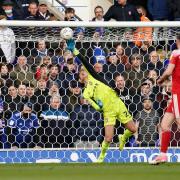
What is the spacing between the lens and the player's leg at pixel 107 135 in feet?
33.1

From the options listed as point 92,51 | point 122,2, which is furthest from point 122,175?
point 122,2

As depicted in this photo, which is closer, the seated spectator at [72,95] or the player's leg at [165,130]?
the player's leg at [165,130]

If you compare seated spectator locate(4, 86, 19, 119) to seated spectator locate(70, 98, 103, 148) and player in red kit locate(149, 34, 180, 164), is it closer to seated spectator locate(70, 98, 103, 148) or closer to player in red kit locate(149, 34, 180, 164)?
seated spectator locate(70, 98, 103, 148)

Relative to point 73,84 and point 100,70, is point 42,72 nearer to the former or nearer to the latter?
point 73,84

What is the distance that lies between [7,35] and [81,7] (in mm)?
5565

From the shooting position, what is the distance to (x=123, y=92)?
1103 cm

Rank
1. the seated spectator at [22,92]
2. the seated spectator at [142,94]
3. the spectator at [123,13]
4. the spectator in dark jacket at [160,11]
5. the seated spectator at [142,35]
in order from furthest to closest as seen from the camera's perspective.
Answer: the spectator in dark jacket at [160,11], the spectator at [123,13], the seated spectator at [142,35], the seated spectator at [142,94], the seated spectator at [22,92]

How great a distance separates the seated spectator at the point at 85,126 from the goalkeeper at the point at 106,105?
1.27 ft

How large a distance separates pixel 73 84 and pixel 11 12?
287 cm

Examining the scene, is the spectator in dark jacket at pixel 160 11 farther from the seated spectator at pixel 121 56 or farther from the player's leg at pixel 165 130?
the player's leg at pixel 165 130

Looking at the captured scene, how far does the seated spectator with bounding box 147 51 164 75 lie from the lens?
10.9m

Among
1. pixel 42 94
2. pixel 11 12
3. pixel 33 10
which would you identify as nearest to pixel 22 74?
pixel 42 94

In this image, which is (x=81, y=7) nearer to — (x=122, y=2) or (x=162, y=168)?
(x=122, y=2)

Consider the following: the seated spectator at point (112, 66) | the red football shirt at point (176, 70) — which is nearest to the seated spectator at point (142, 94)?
the seated spectator at point (112, 66)
